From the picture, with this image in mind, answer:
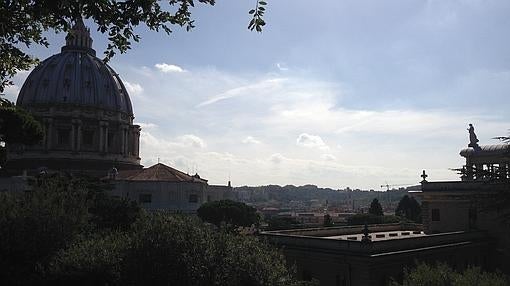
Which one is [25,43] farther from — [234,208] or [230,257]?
[234,208]

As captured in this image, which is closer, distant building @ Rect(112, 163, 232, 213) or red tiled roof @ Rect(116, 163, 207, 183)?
distant building @ Rect(112, 163, 232, 213)

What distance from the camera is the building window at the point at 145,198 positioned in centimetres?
6750

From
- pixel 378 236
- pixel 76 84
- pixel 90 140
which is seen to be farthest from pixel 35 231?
pixel 76 84

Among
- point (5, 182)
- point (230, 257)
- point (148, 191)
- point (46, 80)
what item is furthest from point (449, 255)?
point (46, 80)

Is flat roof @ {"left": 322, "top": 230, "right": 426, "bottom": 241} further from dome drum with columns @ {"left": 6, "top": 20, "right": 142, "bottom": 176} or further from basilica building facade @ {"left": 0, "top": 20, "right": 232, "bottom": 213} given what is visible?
dome drum with columns @ {"left": 6, "top": 20, "right": 142, "bottom": 176}

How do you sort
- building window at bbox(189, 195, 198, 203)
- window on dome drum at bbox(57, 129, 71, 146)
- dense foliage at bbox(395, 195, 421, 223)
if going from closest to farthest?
1. building window at bbox(189, 195, 198, 203)
2. window on dome drum at bbox(57, 129, 71, 146)
3. dense foliage at bbox(395, 195, 421, 223)

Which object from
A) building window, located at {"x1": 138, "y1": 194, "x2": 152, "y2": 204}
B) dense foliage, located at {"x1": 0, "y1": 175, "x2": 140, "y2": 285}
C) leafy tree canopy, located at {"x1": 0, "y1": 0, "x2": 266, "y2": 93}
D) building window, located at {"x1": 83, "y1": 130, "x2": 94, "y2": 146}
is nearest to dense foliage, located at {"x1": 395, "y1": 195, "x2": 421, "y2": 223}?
building window, located at {"x1": 138, "y1": 194, "x2": 152, "y2": 204}

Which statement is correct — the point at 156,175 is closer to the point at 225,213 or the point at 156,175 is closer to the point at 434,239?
the point at 225,213

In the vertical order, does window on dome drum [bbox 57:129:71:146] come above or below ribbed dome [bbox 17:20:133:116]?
below

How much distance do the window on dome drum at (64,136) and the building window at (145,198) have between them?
549 inches

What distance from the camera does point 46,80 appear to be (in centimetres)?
7675

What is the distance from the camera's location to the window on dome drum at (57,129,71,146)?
72.0m

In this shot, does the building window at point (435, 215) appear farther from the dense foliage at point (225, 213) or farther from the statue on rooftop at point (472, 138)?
the dense foliage at point (225, 213)

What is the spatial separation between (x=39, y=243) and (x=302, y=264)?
13640 mm
